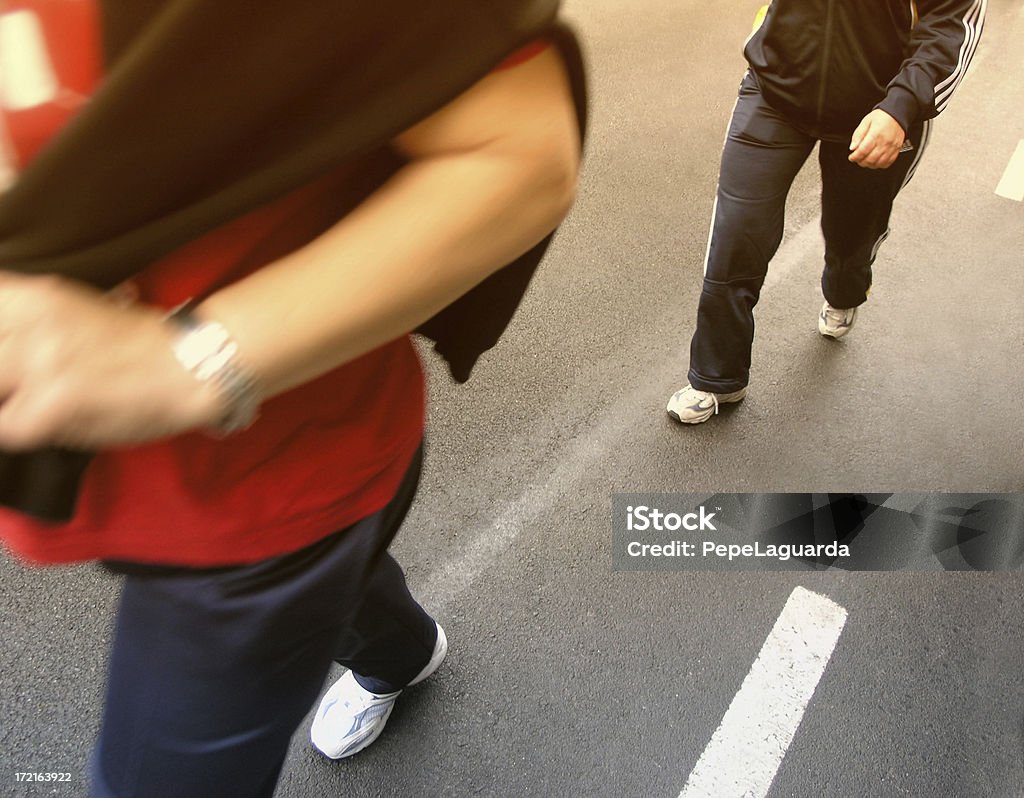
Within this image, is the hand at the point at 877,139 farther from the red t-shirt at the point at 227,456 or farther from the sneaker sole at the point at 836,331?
the red t-shirt at the point at 227,456

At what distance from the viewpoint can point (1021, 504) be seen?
2.34m

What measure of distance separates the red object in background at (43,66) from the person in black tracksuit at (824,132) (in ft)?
5.60

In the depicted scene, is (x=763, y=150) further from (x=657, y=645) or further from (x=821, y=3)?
(x=657, y=645)

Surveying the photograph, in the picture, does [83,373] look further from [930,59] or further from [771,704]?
[930,59]

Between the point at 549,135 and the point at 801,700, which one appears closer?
the point at 549,135

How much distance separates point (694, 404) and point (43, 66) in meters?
2.11

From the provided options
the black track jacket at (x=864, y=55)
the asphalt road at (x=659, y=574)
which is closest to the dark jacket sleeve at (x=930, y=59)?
the black track jacket at (x=864, y=55)

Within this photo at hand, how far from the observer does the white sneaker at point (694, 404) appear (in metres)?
2.48

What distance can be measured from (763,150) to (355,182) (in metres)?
1.62

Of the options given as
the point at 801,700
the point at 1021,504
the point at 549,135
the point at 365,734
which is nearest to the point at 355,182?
the point at 549,135

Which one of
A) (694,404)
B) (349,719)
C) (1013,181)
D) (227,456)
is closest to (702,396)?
(694,404)

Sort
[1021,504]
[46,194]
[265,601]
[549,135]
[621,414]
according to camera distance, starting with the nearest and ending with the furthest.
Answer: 1. [46,194]
2. [549,135]
3. [265,601]
4. [1021,504]
5. [621,414]

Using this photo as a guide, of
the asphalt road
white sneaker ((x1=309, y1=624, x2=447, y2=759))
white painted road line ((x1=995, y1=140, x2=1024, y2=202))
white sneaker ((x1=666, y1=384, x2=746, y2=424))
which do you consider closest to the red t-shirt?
white sneaker ((x1=309, y1=624, x2=447, y2=759))

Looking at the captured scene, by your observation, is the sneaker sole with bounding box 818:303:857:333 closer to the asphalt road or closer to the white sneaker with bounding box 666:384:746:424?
the asphalt road
